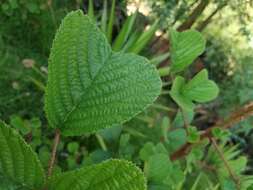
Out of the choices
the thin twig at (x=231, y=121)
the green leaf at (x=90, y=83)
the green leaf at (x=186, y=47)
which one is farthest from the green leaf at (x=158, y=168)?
the green leaf at (x=90, y=83)

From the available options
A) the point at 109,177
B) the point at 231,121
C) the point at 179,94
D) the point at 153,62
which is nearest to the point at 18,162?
the point at 109,177

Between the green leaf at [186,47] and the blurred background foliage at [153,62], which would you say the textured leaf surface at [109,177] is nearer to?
the green leaf at [186,47]

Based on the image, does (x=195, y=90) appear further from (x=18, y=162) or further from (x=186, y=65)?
(x=18, y=162)

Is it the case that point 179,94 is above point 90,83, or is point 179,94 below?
below

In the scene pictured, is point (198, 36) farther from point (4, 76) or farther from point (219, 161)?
point (4, 76)

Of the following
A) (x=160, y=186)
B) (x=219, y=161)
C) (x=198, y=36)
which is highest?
(x=198, y=36)

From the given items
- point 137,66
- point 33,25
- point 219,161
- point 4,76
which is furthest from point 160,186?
point 33,25
